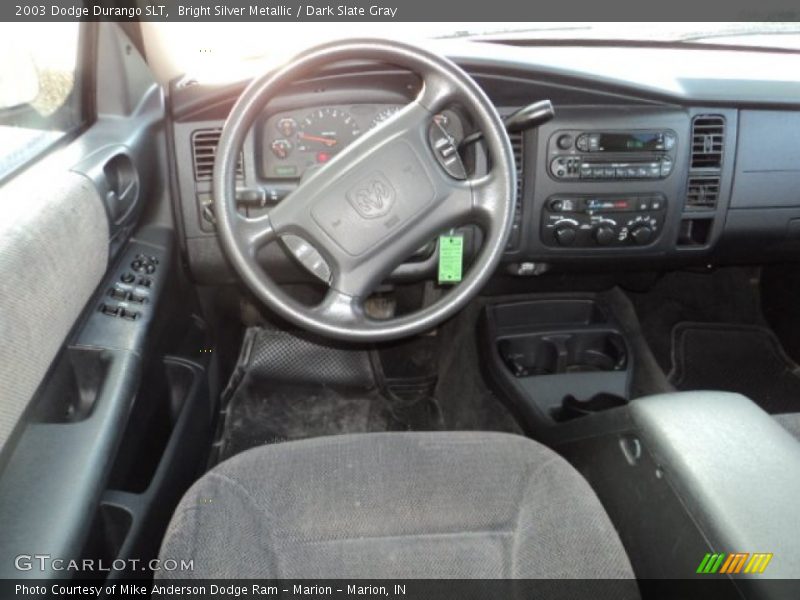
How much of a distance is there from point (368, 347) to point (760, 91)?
1351 millimetres

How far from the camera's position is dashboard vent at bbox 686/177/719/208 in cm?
187

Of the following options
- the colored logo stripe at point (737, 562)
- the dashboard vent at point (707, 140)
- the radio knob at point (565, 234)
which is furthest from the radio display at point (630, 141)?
the colored logo stripe at point (737, 562)

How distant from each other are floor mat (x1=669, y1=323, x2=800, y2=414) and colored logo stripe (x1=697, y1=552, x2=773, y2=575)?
4.97ft

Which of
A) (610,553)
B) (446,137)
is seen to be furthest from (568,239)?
(610,553)

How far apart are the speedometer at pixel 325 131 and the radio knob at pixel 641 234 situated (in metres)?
0.77

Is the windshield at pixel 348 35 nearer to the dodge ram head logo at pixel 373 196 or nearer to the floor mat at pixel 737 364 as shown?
the dodge ram head logo at pixel 373 196

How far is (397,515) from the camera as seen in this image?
Result: 3.92 feet

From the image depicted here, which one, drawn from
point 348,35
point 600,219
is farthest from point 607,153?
point 348,35

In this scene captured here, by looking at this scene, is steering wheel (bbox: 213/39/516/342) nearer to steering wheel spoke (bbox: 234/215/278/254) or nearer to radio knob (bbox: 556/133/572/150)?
steering wheel spoke (bbox: 234/215/278/254)

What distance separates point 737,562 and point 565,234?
107cm

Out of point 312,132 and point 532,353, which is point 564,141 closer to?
point 312,132

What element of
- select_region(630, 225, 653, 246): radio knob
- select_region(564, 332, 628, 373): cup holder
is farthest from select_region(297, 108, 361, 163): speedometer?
select_region(564, 332, 628, 373): cup holder

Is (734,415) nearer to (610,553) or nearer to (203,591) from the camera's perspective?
(610,553)

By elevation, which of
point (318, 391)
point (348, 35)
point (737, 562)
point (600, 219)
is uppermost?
point (348, 35)
